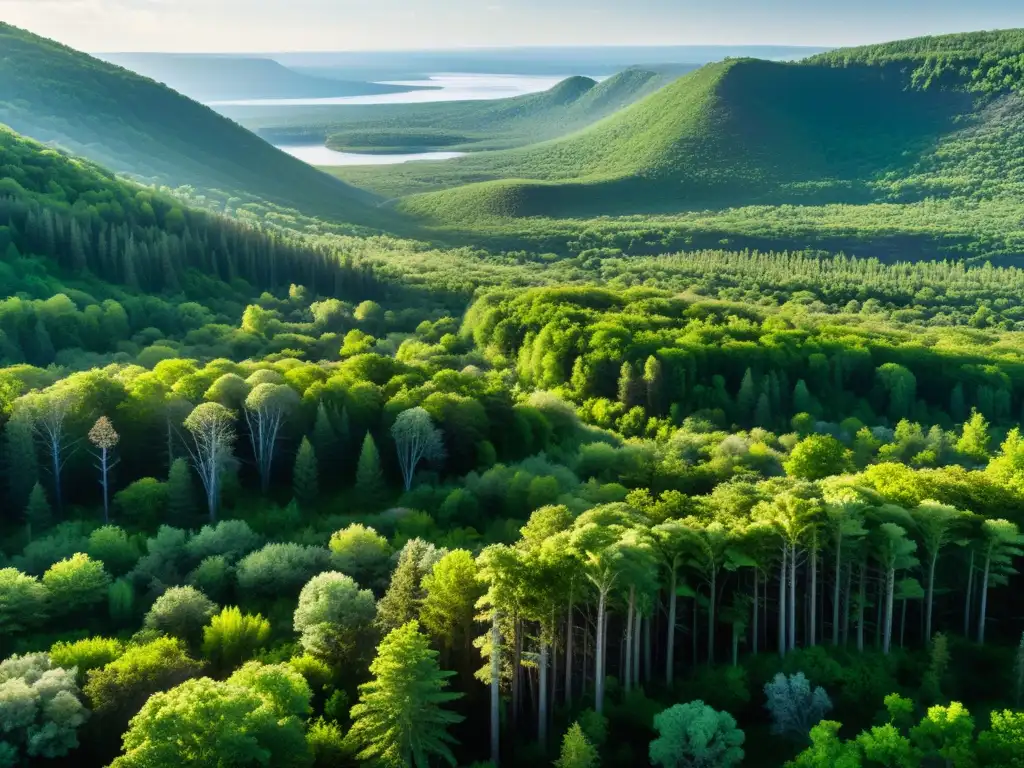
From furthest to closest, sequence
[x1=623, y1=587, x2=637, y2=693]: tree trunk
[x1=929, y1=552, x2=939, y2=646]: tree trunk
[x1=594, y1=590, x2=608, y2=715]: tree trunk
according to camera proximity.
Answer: [x1=929, y1=552, x2=939, y2=646]: tree trunk < [x1=623, y1=587, x2=637, y2=693]: tree trunk < [x1=594, y1=590, x2=608, y2=715]: tree trunk

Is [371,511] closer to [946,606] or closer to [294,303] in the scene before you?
[946,606]

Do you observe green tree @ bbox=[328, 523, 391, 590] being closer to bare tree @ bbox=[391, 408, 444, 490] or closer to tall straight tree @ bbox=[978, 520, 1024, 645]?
bare tree @ bbox=[391, 408, 444, 490]

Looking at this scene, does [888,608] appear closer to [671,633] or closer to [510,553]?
[671,633]

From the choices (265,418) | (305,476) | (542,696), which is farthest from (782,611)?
(265,418)

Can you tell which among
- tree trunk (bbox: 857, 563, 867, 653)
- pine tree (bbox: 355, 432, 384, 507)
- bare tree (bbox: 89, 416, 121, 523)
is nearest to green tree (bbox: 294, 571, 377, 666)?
pine tree (bbox: 355, 432, 384, 507)

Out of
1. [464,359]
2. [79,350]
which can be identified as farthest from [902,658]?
[79,350]
